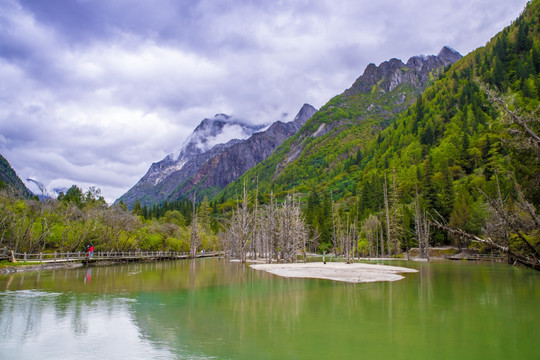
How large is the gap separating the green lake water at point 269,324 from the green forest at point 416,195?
320cm

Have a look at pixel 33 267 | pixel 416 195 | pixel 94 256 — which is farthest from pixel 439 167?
pixel 33 267

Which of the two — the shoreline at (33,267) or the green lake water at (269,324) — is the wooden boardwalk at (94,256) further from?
the green lake water at (269,324)

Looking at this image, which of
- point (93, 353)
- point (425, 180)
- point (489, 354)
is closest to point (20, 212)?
point (93, 353)

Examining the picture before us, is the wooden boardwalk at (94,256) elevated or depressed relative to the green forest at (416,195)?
depressed

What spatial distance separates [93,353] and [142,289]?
13061mm

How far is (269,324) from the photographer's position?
12.4m

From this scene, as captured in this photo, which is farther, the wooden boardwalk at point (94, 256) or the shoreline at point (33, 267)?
the wooden boardwalk at point (94, 256)

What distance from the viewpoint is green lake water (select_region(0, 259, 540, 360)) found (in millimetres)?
9320

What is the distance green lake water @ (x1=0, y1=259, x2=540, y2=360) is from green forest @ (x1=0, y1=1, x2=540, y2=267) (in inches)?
126

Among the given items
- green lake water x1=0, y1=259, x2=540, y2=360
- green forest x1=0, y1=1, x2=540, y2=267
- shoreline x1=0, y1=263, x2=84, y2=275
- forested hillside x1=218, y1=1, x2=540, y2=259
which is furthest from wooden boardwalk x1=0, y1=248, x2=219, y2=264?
forested hillside x1=218, y1=1, x2=540, y2=259

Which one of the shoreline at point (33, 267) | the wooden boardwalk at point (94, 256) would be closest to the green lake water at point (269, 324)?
the shoreline at point (33, 267)

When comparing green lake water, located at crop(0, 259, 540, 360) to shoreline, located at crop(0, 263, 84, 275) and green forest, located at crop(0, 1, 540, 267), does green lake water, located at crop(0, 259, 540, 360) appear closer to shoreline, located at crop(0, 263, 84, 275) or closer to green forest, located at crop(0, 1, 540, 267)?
green forest, located at crop(0, 1, 540, 267)

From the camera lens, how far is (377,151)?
153875mm

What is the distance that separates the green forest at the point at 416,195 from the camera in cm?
2344
